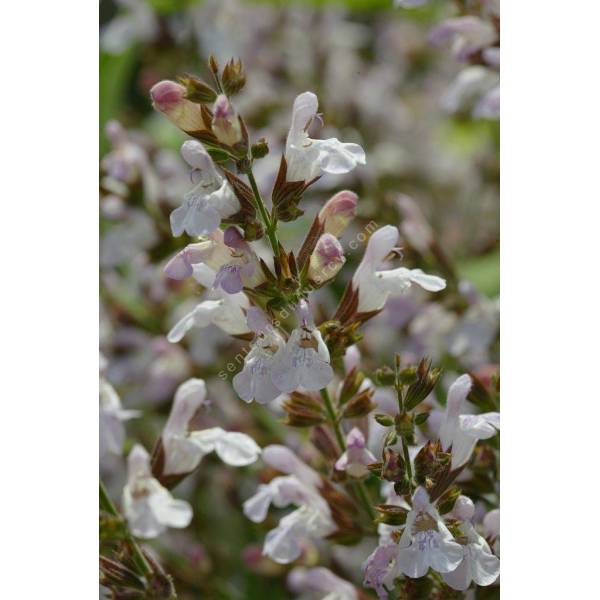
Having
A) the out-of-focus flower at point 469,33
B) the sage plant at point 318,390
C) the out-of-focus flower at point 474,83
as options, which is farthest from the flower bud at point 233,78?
the out-of-focus flower at point 474,83

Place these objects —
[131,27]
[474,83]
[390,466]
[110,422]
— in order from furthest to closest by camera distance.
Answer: [131,27] < [474,83] < [110,422] < [390,466]

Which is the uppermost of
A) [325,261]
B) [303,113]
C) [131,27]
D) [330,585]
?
[131,27]

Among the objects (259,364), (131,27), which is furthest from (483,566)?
(131,27)

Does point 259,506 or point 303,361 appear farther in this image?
point 259,506

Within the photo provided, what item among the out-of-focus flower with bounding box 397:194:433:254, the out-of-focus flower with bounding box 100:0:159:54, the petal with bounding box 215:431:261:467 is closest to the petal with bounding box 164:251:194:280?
the petal with bounding box 215:431:261:467

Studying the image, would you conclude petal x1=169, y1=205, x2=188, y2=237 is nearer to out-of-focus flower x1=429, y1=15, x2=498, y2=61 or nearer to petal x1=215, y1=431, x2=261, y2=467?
petal x1=215, y1=431, x2=261, y2=467

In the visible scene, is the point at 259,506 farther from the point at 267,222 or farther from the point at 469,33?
the point at 469,33

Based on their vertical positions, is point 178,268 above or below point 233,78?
below
